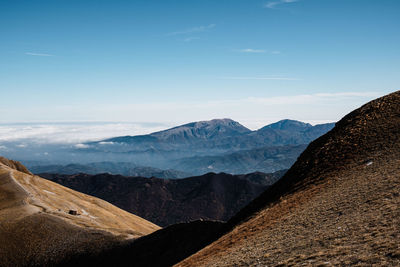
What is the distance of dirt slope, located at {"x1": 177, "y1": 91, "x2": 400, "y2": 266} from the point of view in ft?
70.3

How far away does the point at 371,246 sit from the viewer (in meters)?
19.9

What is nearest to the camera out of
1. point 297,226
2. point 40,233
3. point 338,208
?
point 297,226

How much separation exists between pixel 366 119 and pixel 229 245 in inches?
1294

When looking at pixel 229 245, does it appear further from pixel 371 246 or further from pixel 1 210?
pixel 1 210

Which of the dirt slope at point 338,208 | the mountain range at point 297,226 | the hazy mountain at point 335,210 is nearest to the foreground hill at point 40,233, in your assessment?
the mountain range at point 297,226

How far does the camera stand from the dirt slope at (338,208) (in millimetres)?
21438

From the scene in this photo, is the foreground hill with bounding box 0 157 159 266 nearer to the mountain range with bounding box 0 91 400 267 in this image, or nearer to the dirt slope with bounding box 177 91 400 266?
the mountain range with bounding box 0 91 400 267

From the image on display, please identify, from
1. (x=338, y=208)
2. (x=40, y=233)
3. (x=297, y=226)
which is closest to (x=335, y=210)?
(x=338, y=208)

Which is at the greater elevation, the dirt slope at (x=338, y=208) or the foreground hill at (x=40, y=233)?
the dirt slope at (x=338, y=208)

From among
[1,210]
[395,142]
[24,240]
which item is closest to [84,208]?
[1,210]

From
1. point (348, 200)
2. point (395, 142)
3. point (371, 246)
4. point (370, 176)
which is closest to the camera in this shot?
point (371, 246)

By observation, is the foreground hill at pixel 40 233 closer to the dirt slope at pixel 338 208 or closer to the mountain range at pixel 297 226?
the mountain range at pixel 297 226

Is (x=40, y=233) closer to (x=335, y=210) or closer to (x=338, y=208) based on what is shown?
(x=335, y=210)

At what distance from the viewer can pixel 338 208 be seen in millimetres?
30922
